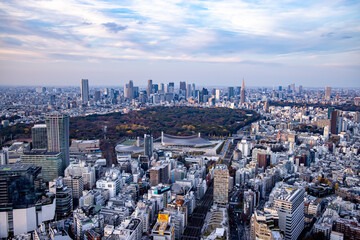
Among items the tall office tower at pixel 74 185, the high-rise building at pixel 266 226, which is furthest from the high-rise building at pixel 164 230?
the tall office tower at pixel 74 185

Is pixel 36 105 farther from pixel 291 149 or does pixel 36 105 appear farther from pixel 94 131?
pixel 291 149

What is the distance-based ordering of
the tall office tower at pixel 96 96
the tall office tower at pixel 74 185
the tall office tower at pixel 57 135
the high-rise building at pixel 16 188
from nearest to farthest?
the high-rise building at pixel 16 188, the tall office tower at pixel 74 185, the tall office tower at pixel 57 135, the tall office tower at pixel 96 96

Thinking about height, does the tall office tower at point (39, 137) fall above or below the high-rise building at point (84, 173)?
above

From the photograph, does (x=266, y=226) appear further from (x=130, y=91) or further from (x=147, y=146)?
(x=130, y=91)

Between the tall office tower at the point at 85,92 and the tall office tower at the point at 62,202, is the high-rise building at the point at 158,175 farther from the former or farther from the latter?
the tall office tower at the point at 85,92

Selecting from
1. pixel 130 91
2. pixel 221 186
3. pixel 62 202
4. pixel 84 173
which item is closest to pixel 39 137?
pixel 84 173
